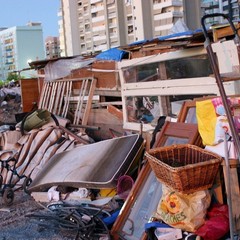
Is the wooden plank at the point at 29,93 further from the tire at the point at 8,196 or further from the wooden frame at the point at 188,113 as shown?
the wooden frame at the point at 188,113

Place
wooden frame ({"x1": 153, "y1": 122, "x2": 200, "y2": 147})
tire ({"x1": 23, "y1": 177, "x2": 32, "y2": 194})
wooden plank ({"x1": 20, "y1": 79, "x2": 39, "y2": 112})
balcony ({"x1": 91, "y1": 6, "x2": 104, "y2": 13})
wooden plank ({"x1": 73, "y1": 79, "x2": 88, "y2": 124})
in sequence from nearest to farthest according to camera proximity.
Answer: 1. wooden frame ({"x1": 153, "y1": 122, "x2": 200, "y2": 147})
2. tire ({"x1": 23, "y1": 177, "x2": 32, "y2": 194})
3. wooden plank ({"x1": 73, "y1": 79, "x2": 88, "y2": 124})
4. wooden plank ({"x1": 20, "y1": 79, "x2": 39, "y2": 112})
5. balcony ({"x1": 91, "y1": 6, "x2": 104, "y2": 13})

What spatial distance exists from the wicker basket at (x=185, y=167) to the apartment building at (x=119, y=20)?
6.79 meters

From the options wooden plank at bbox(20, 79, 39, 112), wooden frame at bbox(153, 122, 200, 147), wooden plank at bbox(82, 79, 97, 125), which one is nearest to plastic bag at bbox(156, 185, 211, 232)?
wooden frame at bbox(153, 122, 200, 147)

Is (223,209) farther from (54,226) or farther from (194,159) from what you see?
(54,226)

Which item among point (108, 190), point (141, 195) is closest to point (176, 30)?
point (108, 190)

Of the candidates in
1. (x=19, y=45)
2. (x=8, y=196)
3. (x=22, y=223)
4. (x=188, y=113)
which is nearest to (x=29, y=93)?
(x=8, y=196)

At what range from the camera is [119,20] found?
3547 cm

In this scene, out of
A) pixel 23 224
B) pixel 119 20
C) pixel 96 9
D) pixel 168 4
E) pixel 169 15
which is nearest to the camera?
pixel 23 224

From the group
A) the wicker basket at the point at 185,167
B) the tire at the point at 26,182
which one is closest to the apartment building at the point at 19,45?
the tire at the point at 26,182

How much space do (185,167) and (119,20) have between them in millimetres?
32724

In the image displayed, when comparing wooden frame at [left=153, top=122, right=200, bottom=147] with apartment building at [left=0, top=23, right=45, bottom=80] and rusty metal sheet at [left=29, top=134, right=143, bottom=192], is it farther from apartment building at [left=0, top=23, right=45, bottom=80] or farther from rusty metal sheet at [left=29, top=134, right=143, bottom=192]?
apartment building at [left=0, top=23, right=45, bottom=80]

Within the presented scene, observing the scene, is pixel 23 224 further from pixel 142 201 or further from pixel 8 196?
pixel 142 201

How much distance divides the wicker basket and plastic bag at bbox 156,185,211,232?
0.23 ft

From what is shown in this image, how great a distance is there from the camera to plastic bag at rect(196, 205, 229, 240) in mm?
3900
